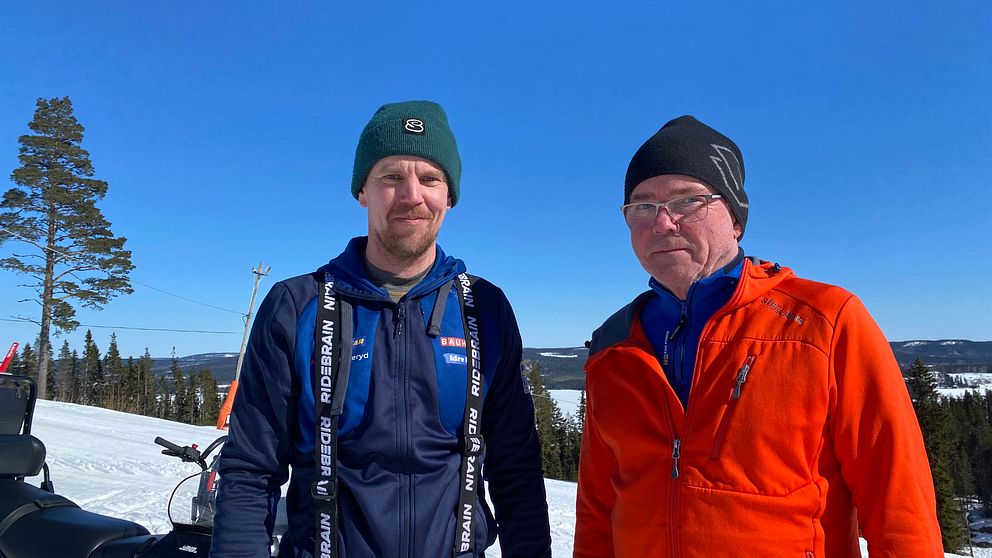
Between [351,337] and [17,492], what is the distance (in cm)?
227

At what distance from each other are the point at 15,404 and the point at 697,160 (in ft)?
12.9

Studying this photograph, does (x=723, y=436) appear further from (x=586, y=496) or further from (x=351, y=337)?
(x=351, y=337)

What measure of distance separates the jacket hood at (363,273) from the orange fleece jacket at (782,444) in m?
0.76

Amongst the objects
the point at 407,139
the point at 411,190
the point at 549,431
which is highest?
the point at 407,139

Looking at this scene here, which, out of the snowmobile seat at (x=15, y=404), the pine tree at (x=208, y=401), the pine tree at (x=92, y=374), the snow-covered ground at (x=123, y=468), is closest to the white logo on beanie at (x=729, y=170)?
the snowmobile seat at (x=15, y=404)

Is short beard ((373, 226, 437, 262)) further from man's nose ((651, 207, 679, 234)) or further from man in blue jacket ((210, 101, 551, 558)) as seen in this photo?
man's nose ((651, 207, 679, 234))

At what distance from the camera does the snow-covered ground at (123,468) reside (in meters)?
6.47

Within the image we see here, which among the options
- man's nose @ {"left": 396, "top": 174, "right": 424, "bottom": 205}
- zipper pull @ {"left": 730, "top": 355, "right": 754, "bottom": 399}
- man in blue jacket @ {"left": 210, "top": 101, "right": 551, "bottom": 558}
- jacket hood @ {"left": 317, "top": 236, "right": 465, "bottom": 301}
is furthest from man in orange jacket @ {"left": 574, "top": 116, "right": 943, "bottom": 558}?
man's nose @ {"left": 396, "top": 174, "right": 424, "bottom": 205}

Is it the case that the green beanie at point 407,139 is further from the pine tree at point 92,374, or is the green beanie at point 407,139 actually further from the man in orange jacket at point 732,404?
the pine tree at point 92,374

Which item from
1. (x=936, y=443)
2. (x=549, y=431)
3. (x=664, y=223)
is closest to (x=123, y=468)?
(x=664, y=223)

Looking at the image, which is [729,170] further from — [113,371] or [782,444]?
[113,371]

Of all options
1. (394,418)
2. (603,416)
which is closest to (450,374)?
(394,418)

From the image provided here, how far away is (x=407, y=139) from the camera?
6.71 feet

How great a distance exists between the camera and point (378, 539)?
1.74 meters
